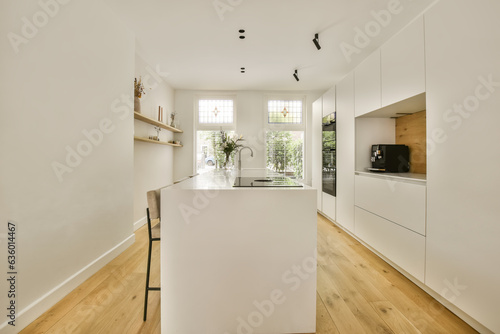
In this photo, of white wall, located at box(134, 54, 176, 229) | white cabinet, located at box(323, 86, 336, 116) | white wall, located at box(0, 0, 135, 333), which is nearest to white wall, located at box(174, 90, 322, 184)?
white wall, located at box(134, 54, 176, 229)

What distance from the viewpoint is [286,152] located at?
19.1ft

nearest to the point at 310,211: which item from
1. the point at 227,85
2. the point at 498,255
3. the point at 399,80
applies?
the point at 498,255

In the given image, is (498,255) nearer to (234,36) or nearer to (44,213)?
(44,213)

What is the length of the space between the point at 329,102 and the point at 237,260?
3589 millimetres

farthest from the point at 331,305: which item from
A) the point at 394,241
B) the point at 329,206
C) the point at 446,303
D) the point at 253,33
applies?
the point at 253,33

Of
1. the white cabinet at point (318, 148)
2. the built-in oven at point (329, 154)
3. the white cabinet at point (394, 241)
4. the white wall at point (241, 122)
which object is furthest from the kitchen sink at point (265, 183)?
the white wall at point (241, 122)

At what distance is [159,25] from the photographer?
9.46ft
